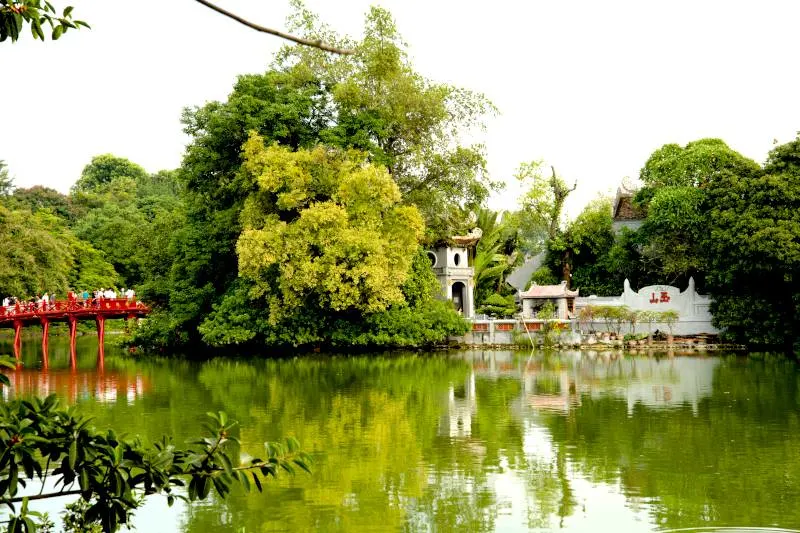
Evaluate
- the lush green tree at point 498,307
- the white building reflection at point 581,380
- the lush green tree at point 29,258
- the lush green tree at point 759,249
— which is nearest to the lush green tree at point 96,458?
the white building reflection at point 581,380

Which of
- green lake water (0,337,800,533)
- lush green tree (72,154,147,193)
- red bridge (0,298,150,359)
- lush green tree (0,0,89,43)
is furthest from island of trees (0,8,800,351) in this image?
lush green tree (72,154,147,193)

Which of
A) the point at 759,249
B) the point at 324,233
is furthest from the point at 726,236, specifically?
the point at 324,233

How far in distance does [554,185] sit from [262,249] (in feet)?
48.9

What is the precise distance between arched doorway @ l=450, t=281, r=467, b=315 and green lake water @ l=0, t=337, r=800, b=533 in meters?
10.4

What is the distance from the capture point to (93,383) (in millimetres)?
22172

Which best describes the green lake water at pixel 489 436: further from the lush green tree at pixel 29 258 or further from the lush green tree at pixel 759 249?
the lush green tree at pixel 29 258

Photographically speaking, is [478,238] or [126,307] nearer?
[126,307]

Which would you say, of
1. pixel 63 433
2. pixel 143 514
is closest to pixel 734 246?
pixel 143 514

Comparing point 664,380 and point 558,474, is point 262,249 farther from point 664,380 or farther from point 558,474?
point 558,474

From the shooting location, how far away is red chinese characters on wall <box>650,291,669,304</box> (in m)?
31.6

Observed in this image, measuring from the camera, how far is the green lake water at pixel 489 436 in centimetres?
939

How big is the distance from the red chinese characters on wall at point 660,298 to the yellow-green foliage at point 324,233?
8.44m

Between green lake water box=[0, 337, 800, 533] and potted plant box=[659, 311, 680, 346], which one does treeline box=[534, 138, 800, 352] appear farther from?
green lake water box=[0, 337, 800, 533]

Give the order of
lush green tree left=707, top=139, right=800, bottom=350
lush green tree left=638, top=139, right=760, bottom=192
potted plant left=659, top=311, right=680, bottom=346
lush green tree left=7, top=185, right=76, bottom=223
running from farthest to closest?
1. lush green tree left=7, top=185, right=76, bottom=223
2. lush green tree left=638, top=139, right=760, bottom=192
3. potted plant left=659, top=311, right=680, bottom=346
4. lush green tree left=707, top=139, right=800, bottom=350
